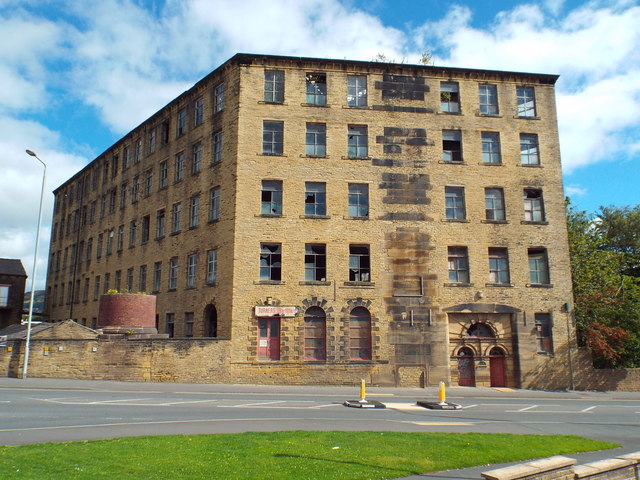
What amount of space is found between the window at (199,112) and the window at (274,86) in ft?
17.0

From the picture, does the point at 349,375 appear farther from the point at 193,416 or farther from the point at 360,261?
the point at 193,416

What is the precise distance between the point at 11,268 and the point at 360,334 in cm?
4513

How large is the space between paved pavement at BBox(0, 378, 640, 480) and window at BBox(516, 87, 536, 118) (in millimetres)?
16875

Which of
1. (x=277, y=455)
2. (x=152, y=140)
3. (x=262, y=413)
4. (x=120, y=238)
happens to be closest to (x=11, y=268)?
(x=120, y=238)

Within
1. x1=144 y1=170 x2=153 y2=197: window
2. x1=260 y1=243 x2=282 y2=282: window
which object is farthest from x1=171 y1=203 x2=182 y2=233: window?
x1=260 y1=243 x2=282 y2=282: window

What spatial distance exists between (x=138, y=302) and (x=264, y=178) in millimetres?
9315

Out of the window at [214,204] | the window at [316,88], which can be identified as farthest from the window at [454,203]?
the window at [214,204]

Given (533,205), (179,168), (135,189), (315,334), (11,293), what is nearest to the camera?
(315,334)

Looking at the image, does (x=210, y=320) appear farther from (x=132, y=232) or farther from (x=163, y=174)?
(x=132, y=232)

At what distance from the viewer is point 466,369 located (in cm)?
3022

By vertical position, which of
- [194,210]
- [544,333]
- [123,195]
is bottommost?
[544,333]

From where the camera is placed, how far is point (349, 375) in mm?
28594

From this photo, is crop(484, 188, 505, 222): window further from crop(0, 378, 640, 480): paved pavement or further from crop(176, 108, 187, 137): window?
crop(176, 108, 187, 137): window

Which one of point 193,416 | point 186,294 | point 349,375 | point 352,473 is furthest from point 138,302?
point 352,473
